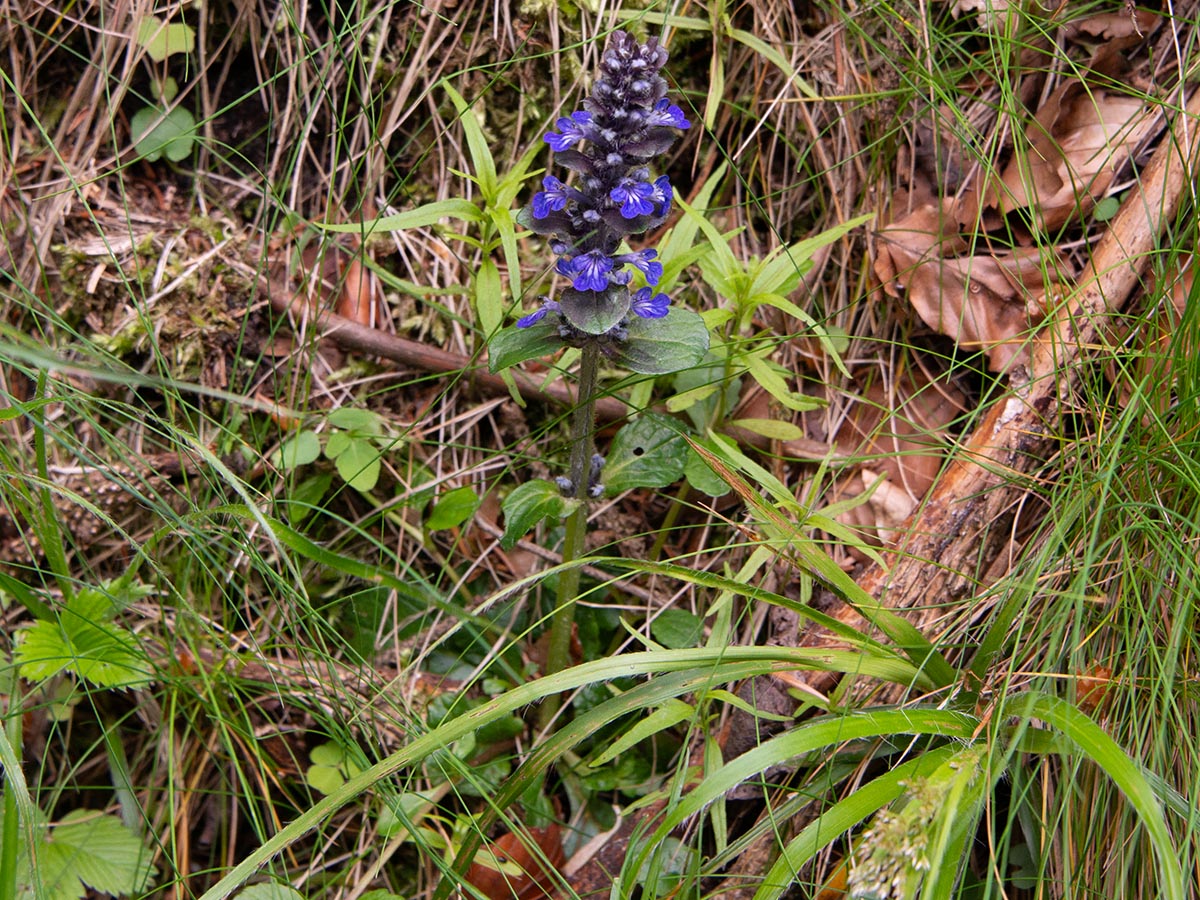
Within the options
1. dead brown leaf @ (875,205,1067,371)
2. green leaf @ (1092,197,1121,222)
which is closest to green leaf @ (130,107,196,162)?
dead brown leaf @ (875,205,1067,371)

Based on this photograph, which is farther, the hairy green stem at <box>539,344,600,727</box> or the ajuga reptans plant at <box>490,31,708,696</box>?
the hairy green stem at <box>539,344,600,727</box>

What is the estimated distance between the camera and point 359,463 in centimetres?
243

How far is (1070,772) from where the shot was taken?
5.67ft

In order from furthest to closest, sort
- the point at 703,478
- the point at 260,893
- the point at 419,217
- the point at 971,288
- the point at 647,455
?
the point at 971,288 → the point at 703,478 → the point at 647,455 → the point at 419,217 → the point at 260,893

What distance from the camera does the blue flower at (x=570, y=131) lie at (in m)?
1.75

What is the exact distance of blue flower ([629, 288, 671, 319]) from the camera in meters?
1.93

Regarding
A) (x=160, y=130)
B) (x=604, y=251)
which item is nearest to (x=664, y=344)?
(x=604, y=251)

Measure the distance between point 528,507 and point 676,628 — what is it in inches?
21.0

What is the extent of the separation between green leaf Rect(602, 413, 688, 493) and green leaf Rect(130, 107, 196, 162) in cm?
144

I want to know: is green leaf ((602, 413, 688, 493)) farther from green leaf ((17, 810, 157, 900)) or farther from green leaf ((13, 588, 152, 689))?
green leaf ((17, 810, 157, 900))

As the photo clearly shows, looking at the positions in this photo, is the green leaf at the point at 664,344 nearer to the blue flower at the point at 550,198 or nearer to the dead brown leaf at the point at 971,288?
the blue flower at the point at 550,198

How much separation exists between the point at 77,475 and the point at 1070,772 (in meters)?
2.35

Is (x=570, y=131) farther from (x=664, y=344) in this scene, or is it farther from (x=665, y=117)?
(x=664, y=344)

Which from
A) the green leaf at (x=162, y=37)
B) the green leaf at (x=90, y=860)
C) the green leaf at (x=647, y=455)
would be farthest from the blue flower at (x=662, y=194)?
the green leaf at (x=90, y=860)
